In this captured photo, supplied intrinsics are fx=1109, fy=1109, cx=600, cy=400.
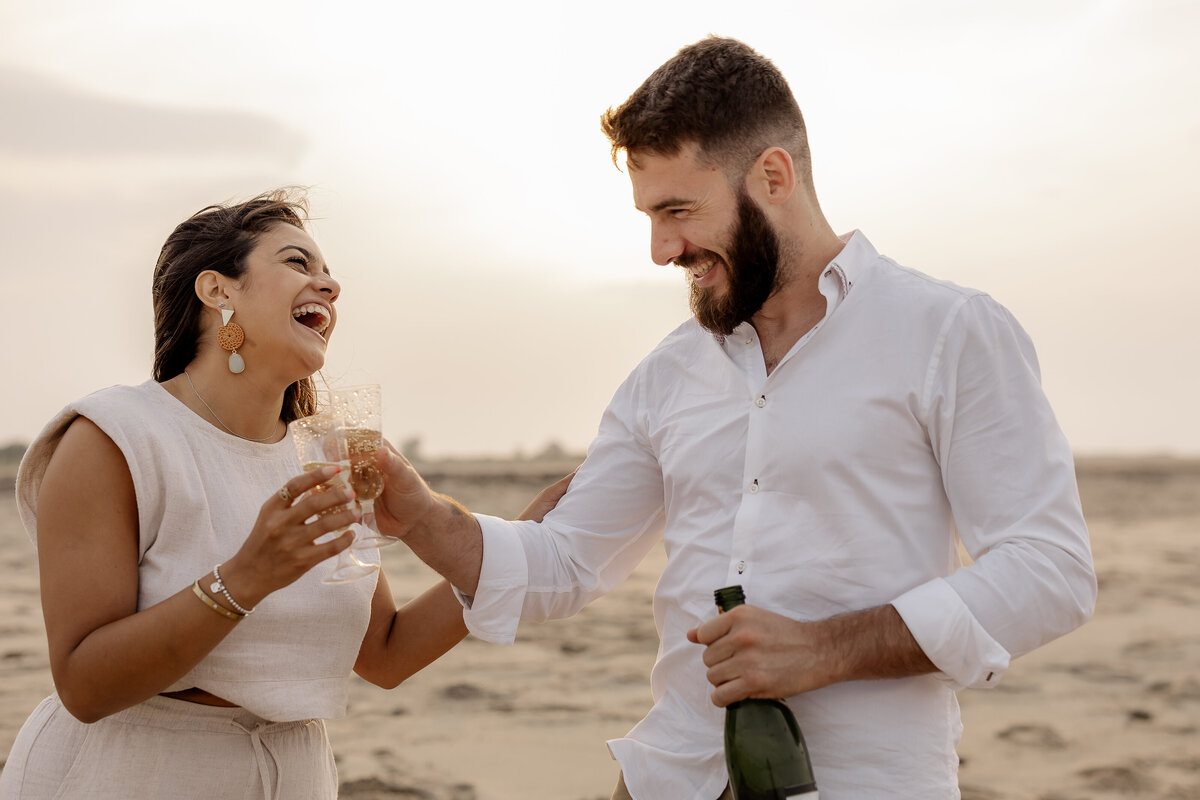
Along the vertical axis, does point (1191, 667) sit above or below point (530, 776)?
below

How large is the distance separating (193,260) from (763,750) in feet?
7.07

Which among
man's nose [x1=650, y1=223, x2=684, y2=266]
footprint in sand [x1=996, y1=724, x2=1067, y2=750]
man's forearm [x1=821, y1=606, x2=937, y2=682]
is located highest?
man's nose [x1=650, y1=223, x2=684, y2=266]

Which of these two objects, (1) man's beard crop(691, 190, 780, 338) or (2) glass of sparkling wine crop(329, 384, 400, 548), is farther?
(1) man's beard crop(691, 190, 780, 338)

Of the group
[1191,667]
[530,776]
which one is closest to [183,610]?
[530,776]

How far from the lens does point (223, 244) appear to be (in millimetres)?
3285

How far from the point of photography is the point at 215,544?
304 cm

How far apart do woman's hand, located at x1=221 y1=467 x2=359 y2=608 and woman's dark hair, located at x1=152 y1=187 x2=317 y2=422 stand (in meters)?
0.96

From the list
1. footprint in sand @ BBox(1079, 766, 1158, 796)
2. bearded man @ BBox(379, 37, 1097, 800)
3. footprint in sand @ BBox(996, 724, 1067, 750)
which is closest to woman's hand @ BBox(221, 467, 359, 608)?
bearded man @ BBox(379, 37, 1097, 800)

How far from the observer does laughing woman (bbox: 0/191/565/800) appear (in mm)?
2723

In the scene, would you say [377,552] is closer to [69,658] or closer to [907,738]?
[69,658]

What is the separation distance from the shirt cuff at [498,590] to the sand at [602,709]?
3.57 m

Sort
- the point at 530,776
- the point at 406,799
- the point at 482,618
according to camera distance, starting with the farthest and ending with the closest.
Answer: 1. the point at 530,776
2. the point at 406,799
3. the point at 482,618

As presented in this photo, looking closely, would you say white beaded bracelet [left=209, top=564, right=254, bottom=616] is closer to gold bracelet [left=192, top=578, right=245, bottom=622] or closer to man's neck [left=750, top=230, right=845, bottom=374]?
gold bracelet [left=192, top=578, right=245, bottom=622]

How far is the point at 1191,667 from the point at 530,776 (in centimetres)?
587
